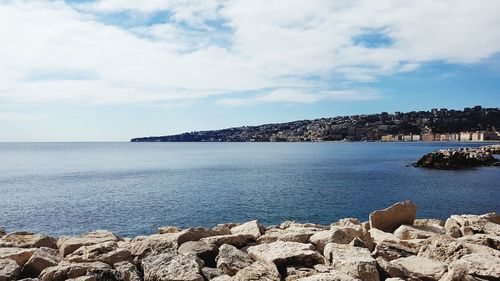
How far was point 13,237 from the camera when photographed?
1141cm

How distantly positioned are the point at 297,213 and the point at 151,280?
76.3 feet

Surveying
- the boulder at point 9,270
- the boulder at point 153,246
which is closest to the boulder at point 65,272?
the boulder at point 9,270

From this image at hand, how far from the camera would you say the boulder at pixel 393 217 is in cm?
1345

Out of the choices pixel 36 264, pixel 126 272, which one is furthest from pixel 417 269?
pixel 36 264

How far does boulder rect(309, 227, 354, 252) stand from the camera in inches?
378

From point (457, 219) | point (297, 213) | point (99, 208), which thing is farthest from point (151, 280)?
point (99, 208)

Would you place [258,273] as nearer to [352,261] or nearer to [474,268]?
[352,261]

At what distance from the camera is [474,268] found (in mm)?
7875

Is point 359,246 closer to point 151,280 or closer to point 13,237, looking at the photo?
point 151,280

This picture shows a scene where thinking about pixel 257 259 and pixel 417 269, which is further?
pixel 257 259

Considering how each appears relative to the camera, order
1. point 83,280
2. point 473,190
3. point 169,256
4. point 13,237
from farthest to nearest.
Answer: point 473,190 < point 13,237 < point 169,256 < point 83,280

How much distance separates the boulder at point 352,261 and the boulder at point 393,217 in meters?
4.82

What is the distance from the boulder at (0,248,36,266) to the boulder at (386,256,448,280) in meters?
7.09

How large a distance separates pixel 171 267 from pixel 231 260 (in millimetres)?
1164
